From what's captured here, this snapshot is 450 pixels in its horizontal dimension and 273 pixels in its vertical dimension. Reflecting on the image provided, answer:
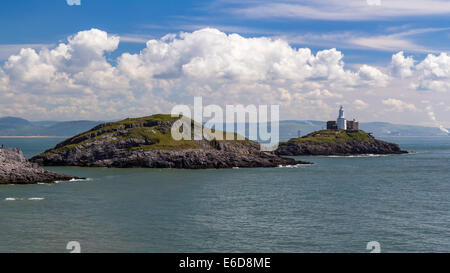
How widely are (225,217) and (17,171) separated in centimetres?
5482

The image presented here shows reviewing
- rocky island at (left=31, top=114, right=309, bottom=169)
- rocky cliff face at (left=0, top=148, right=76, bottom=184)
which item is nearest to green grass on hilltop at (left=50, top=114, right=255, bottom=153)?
rocky island at (left=31, top=114, right=309, bottom=169)

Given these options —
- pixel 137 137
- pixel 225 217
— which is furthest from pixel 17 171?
pixel 137 137

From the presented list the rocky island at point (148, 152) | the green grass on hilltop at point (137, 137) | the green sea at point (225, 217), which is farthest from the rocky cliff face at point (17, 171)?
the green grass on hilltop at point (137, 137)

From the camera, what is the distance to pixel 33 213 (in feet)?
177

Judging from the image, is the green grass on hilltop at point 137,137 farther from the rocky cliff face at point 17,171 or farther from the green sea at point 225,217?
the green sea at point 225,217

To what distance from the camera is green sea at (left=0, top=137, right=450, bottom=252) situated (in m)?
39.4

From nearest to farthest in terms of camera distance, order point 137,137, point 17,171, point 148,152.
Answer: point 17,171
point 148,152
point 137,137

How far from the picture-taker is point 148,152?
140875 millimetres

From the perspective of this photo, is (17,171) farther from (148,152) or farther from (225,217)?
(148,152)

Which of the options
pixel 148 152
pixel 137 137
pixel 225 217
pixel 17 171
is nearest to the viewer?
pixel 225 217

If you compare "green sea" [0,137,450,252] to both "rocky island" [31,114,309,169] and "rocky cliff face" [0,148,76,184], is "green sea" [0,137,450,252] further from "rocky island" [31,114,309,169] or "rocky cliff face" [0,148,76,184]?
"rocky island" [31,114,309,169]

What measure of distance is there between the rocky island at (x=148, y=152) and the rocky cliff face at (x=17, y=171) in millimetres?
47335
